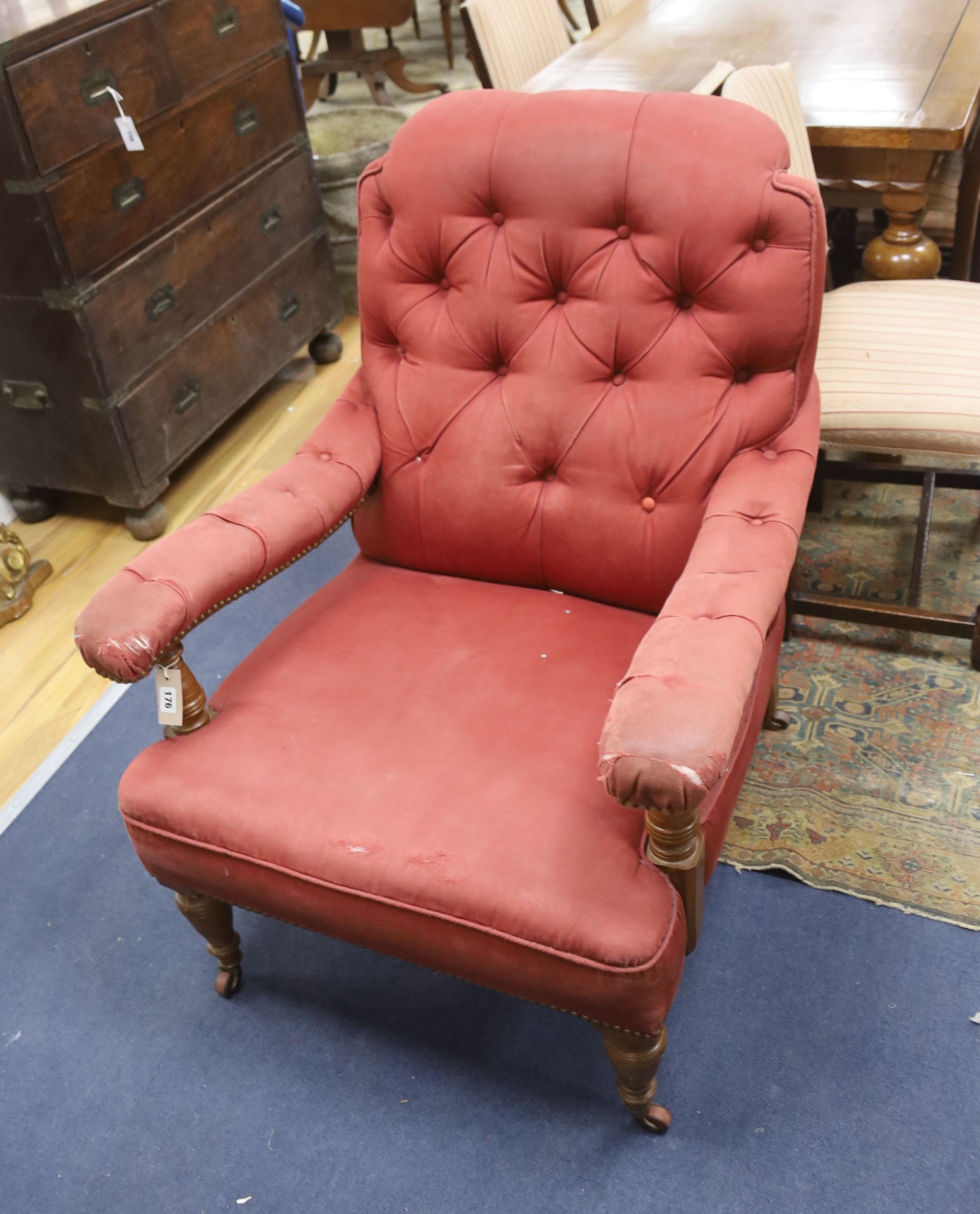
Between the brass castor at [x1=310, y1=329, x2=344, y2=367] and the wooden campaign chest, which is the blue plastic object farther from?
the brass castor at [x1=310, y1=329, x2=344, y2=367]

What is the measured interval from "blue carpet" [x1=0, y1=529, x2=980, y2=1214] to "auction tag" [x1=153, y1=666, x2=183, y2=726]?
1.46ft

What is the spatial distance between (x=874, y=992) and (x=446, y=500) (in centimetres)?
85

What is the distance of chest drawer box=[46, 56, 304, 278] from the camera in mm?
2000

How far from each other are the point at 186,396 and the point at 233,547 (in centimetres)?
120

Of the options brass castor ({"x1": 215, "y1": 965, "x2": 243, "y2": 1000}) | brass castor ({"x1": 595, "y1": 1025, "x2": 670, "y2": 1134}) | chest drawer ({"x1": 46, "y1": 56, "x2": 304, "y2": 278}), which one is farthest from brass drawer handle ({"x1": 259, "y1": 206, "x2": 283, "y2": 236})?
brass castor ({"x1": 595, "y1": 1025, "x2": 670, "y2": 1134})

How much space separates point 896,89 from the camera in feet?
6.23

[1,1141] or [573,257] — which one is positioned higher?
[573,257]

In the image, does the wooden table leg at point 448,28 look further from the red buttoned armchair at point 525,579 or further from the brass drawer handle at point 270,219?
the red buttoned armchair at point 525,579

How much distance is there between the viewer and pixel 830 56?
2.11m

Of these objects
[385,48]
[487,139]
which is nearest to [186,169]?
[487,139]

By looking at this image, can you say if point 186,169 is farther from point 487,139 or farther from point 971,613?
point 971,613

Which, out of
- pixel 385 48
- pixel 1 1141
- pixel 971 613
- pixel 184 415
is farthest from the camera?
pixel 385 48

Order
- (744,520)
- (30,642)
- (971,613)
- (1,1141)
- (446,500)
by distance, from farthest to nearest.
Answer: (30,642)
(971,613)
(446,500)
(1,1141)
(744,520)

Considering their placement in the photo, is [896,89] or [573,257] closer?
[573,257]
